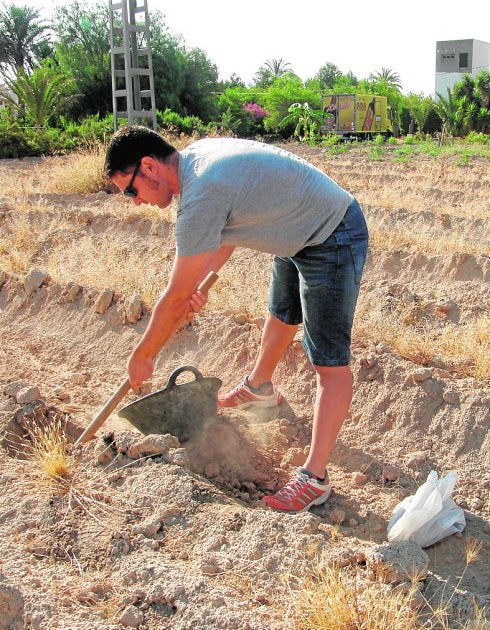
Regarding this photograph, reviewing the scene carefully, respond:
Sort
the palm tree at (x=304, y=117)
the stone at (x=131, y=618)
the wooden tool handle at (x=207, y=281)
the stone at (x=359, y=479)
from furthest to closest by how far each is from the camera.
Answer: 1. the palm tree at (x=304, y=117)
2. the stone at (x=359, y=479)
3. the wooden tool handle at (x=207, y=281)
4. the stone at (x=131, y=618)

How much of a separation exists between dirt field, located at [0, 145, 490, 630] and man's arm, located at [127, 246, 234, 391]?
1.73ft

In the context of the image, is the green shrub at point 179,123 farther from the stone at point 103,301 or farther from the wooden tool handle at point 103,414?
the wooden tool handle at point 103,414

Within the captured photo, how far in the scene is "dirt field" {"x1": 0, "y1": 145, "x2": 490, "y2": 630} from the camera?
2.43m

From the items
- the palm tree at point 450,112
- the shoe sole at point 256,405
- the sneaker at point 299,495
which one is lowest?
the sneaker at point 299,495

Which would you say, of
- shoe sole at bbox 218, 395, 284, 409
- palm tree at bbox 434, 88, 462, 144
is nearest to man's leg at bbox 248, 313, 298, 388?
shoe sole at bbox 218, 395, 284, 409

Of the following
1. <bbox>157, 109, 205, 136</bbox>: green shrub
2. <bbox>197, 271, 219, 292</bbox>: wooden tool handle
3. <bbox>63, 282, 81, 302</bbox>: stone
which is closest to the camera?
<bbox>197, 271, 219, 292</bbox>: wooden tool handle

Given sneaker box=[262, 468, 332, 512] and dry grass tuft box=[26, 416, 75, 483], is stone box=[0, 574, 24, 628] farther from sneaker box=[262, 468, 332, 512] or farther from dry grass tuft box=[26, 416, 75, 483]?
sneaker box=[262, 468, 332, 512]

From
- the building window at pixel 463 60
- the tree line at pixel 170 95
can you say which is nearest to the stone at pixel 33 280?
the tree line at pixel 170 95

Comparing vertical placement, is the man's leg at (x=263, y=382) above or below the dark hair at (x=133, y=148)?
below

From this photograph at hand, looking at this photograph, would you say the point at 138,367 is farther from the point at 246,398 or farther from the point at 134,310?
the point at 134,310

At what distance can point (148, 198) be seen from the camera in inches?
108

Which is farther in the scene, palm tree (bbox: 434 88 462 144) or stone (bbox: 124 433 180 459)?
palm tree (bbox: 434 88 462 144)

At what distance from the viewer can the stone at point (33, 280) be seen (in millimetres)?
5793

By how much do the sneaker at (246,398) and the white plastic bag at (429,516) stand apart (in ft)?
3.82
